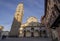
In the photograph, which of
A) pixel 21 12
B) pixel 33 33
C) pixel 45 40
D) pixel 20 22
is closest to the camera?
pixel 45 40

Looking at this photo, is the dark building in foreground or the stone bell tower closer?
the dark building in foreground

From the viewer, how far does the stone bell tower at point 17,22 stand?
28830 mm

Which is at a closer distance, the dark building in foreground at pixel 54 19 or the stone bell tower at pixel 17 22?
the dark building in foreground at pixel 54 19

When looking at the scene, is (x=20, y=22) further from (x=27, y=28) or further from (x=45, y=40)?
(x=45, y=40)

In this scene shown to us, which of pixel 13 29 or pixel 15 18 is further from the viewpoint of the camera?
pixel 15 18

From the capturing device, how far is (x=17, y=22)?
31.9 metres

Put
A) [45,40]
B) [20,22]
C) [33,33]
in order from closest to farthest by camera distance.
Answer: [45,40] < [33,33] < [20,22]

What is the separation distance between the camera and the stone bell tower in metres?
28.8

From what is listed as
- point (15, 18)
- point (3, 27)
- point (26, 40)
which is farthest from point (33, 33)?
point (3, 27)

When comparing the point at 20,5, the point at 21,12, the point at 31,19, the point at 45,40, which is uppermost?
the point at 20,5

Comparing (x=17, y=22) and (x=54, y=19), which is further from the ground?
(x=17, y=22)

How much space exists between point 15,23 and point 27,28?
4.67m

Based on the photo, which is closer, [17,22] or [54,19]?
[54,19]

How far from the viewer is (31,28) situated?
2855 cm
